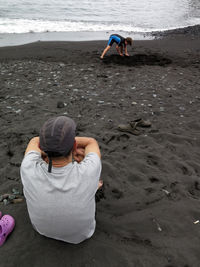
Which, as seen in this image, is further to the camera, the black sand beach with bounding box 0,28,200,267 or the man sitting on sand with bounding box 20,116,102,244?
the black sand beach with bounding box 0,28,200,267

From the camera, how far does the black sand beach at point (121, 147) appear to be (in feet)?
6.87

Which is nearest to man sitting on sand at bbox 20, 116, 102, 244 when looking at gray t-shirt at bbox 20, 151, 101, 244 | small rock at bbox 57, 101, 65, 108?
gray t-shirt at bbox 20, 151, 101, 244

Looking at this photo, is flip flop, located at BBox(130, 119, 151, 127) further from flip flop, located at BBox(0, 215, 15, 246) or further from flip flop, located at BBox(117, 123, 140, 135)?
flip flop, located at BBox(0, 215, 15, 246)

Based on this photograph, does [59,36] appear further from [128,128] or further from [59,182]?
[59,182]

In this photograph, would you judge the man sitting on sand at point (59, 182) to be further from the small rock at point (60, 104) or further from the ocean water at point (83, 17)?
the ocean water at point (83, 17)

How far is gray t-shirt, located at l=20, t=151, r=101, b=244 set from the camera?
68.7 inches

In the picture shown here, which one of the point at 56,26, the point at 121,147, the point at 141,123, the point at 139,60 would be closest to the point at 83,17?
the point at 56,26

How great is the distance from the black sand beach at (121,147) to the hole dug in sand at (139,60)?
1.5 inches

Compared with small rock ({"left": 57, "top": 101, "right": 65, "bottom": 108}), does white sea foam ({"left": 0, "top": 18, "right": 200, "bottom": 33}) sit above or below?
above

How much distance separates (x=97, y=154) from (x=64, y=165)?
0.40m

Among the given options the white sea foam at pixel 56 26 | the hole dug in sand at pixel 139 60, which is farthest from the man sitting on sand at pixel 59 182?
the white sea foam at pixel 56 26

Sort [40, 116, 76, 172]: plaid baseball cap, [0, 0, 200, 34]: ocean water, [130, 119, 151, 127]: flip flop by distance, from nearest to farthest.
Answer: [40, 116, 76, 172]: plaid baseball cap
[130, 119, 151, 127]: flip flop
[0, 0, 200, 34]: ocean water

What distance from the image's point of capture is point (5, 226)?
219cm

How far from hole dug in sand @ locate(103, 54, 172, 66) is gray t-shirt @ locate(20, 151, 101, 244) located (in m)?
6.96
